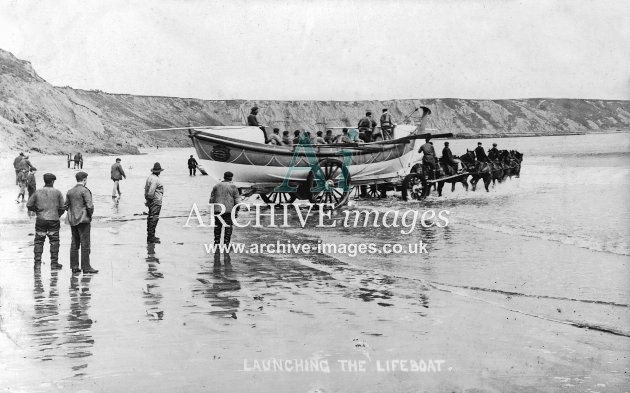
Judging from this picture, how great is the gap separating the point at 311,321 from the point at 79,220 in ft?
15.2

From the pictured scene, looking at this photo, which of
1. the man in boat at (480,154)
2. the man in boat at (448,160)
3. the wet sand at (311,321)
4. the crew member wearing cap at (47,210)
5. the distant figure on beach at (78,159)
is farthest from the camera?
the distant figure on beach at (78,159)

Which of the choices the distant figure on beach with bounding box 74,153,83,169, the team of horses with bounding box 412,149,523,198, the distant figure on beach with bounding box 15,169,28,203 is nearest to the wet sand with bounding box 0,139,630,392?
the distant figure on beach with bounding box 15,169,28,203

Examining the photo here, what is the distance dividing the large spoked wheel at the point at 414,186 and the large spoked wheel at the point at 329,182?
124 inches

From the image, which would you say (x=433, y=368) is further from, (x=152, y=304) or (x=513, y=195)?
(x=513, y=195)

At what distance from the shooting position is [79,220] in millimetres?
10969

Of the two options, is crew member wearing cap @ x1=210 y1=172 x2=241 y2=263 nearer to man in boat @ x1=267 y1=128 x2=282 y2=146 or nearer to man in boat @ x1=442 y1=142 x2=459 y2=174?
man in boat @ x1=267 y1=128 x2=282 y2=146

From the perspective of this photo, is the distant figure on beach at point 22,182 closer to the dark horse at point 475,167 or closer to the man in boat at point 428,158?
the man in boat at point 428,158

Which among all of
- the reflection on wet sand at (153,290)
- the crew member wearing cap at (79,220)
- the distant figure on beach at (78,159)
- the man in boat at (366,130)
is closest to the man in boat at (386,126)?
the man in boat at (366,130)

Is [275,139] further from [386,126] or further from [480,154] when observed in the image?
[480,154]

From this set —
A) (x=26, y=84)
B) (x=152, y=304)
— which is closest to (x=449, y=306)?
(x=152, y=304)

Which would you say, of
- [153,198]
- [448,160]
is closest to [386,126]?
[448,160]

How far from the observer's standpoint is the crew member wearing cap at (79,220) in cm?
1098

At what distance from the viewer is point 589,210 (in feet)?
79.7

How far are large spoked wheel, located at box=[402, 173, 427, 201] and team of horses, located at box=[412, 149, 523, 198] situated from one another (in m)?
0.01
